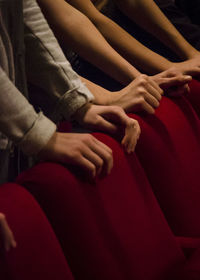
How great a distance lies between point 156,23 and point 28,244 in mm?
630

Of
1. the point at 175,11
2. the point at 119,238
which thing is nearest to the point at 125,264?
the point at 119,238

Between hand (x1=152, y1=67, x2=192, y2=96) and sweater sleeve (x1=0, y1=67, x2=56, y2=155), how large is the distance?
327mm

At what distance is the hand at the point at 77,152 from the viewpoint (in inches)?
22.1

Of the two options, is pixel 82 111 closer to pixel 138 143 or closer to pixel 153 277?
pixel 138 143

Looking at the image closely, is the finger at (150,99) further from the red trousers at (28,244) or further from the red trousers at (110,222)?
the red trousers at (28,244)

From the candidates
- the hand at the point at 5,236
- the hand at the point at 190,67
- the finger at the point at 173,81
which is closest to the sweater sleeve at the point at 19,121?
the hand at the point at 5,236

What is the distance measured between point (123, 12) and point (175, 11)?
15 centimetres

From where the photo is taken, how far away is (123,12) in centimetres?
99

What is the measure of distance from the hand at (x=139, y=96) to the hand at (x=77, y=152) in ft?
0.57

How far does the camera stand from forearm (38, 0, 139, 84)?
0.77m

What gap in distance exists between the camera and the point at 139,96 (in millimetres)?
739

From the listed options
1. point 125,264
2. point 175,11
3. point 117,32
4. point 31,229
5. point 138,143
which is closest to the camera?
point 31,229

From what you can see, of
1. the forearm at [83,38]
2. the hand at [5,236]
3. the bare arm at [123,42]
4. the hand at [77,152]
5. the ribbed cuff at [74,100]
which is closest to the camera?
the hand at [5,236]

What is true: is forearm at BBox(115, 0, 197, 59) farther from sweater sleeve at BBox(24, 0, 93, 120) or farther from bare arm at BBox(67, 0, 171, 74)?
sweater sleeve at BBox(24, 0, 93, 120)
